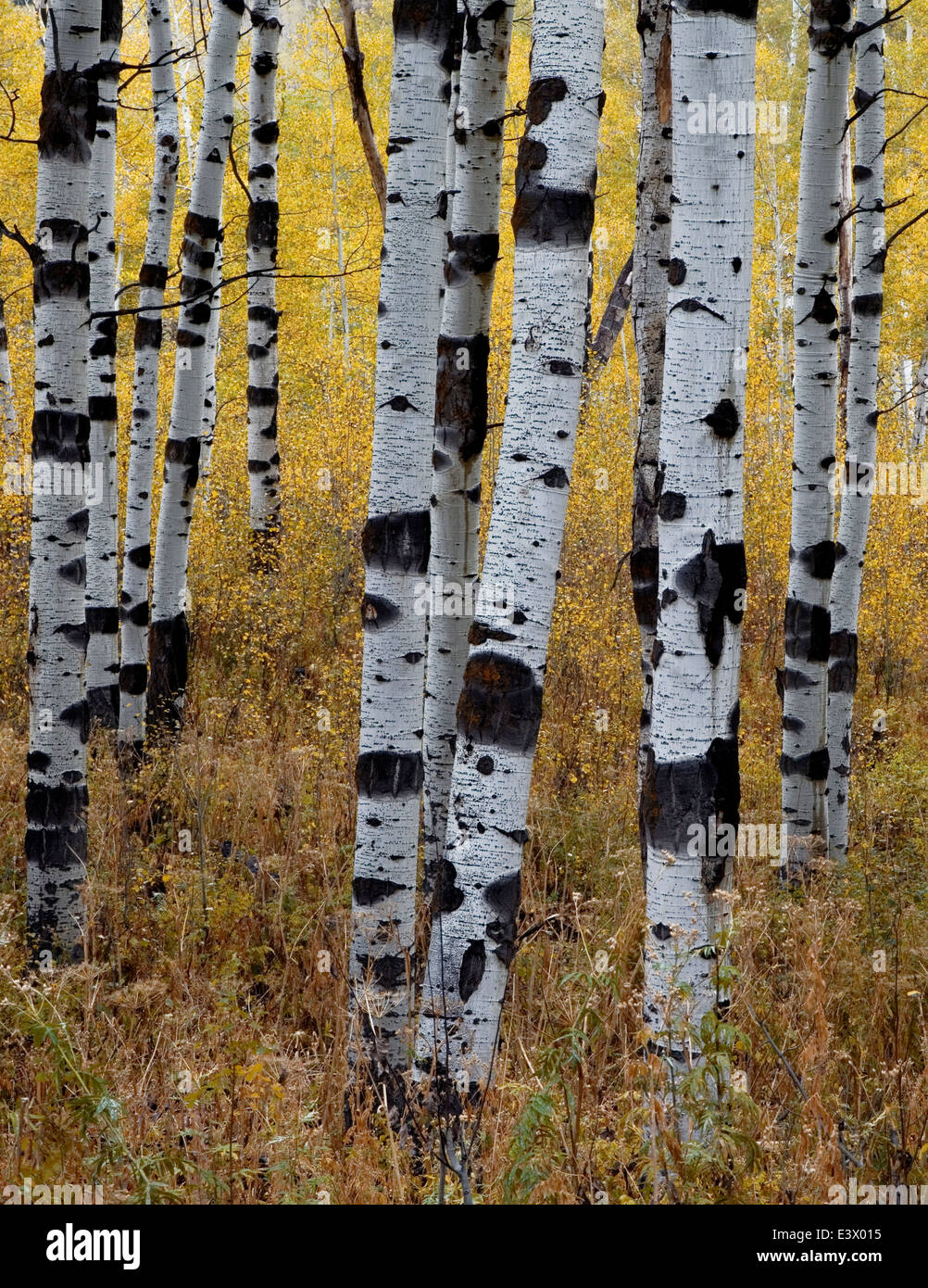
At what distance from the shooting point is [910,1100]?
3078 millimetres

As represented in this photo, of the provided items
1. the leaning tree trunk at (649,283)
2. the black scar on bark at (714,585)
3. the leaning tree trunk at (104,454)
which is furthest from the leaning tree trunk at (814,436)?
the leaning tree trunk at (104,454)

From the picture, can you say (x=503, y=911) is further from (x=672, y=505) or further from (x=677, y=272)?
(x=677, y=272)

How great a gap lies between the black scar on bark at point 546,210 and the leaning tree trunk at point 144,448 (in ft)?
14.5

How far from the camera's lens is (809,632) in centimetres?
562

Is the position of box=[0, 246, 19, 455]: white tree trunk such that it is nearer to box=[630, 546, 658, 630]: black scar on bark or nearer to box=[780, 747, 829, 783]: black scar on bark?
box=[630, 546, 658, 630]: black scar on bark

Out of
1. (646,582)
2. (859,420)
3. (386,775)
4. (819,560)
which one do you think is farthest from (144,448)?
(859,420)

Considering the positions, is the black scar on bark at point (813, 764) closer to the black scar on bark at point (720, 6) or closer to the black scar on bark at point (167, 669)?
the black scar on bark at point (720, 6)

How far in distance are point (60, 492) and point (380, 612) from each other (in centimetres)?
159

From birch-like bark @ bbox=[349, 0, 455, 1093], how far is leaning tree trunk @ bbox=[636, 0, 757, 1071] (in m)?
1.12

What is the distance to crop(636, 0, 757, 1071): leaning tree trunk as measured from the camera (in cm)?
282

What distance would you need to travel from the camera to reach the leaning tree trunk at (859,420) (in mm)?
6164

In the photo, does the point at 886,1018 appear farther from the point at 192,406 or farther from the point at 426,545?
the point at 192,406
